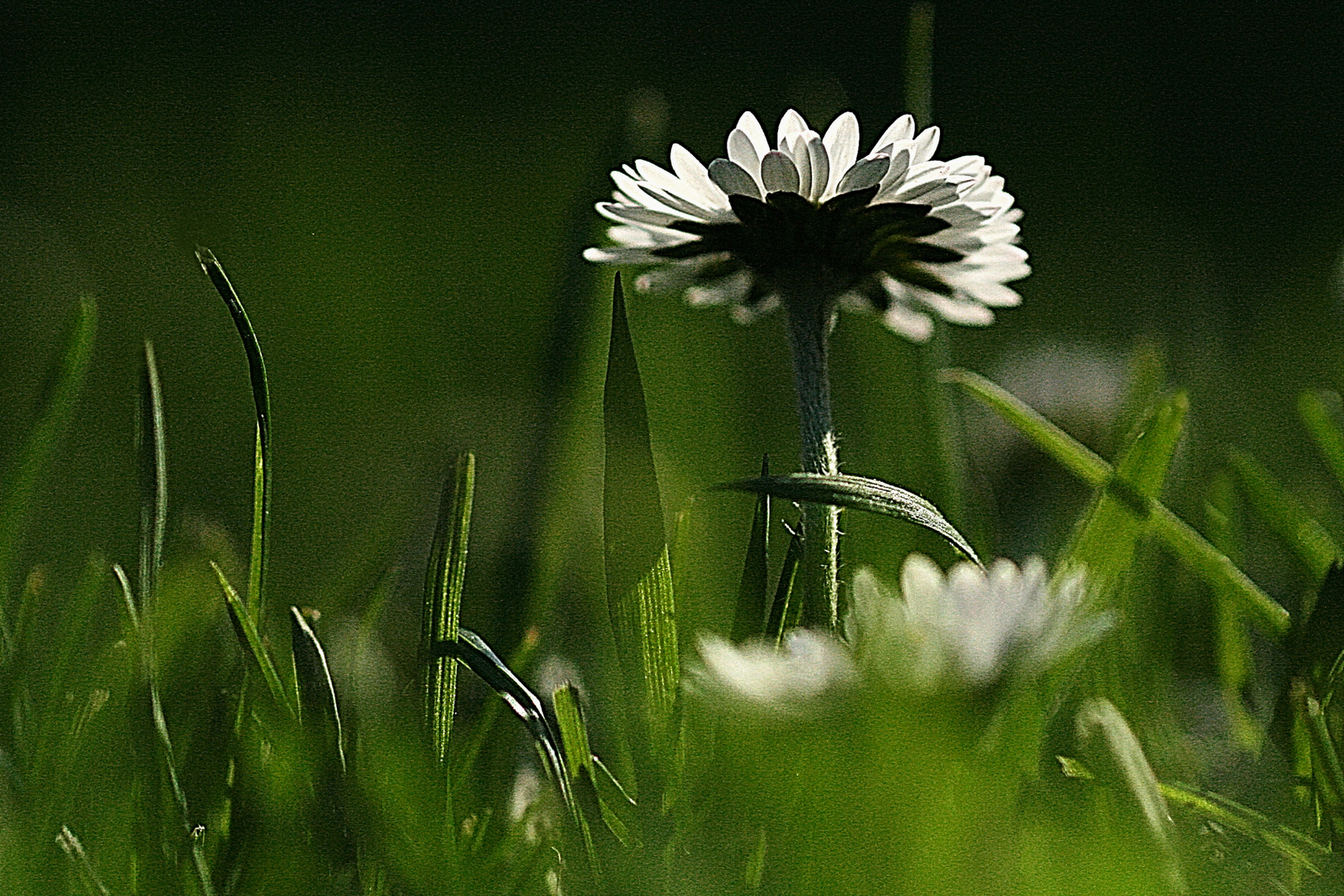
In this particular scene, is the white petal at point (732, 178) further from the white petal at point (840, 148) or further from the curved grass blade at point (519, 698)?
the curved grass blade at point (519, 698)

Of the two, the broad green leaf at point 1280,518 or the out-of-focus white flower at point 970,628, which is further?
the broad green leaf at point 1280,518

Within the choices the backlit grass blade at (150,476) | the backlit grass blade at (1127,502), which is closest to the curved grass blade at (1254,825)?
the backlit grass blade at (1127,502)

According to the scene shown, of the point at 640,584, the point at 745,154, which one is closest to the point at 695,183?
the point at 745,154

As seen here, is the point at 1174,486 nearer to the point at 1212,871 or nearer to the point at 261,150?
the point at 1212,871

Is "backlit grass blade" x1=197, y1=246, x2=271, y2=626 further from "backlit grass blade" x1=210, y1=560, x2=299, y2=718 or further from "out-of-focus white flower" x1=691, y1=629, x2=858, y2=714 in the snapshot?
"out-of-focus white flower" x1=691, y1=629, x2=858, y2=714

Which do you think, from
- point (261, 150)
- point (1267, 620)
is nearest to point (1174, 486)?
point (1267, 620)

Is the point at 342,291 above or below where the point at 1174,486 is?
below
